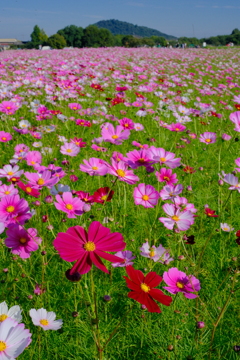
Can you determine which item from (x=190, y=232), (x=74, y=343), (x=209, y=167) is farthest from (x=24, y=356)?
(x=209, y=167)

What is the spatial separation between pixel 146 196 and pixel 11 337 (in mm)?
678

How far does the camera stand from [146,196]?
108 centimetres

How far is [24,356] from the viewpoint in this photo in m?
0.80

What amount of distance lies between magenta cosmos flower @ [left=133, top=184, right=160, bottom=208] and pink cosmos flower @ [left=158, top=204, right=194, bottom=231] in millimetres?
78

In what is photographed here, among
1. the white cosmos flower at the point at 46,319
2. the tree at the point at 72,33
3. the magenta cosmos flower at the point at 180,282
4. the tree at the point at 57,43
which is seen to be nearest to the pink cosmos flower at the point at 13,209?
the white cosmos flower at the point at 46,319

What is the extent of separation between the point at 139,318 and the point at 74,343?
23 centimetres

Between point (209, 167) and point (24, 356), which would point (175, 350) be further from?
point (209, 167)

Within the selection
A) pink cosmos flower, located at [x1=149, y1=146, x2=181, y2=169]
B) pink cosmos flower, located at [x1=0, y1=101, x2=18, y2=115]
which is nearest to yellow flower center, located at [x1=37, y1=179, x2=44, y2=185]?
pink cosmos flower, located at [x1=149, y1=146, x2=181, y2=169]

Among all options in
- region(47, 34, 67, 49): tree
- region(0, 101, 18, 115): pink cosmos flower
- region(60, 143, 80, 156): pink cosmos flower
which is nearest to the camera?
region(60, 143, 80, 156): pink cosmos flower

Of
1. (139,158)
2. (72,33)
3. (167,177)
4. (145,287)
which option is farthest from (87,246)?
(72,33)

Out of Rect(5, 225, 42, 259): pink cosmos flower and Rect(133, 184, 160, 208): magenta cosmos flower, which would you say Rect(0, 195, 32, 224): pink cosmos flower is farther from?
Rect(133, 184, 160, 208): magenta cosmos flower

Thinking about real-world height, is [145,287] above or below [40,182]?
below

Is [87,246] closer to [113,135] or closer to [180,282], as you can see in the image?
[180,282]

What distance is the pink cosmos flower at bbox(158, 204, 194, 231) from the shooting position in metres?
0.91
